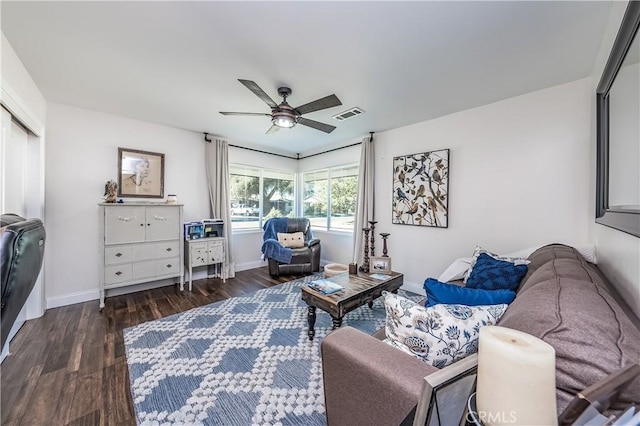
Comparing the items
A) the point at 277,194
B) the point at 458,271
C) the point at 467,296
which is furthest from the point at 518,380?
the point at 277,194

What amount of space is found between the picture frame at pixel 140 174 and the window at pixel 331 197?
9.21 feet

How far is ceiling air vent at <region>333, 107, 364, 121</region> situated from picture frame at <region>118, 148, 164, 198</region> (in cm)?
270

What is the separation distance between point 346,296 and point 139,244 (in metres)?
2.83

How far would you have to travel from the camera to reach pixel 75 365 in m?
1.89

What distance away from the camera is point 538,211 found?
255 cm

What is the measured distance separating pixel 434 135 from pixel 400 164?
584 millimetres

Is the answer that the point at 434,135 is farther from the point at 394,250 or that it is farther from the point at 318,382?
the point at 318,382

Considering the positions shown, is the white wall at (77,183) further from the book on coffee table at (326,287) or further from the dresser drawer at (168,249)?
the book on coffee table at (326,287)

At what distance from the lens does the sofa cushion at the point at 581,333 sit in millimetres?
600

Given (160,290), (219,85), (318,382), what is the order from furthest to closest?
(160,290), (219,85), (318,382)

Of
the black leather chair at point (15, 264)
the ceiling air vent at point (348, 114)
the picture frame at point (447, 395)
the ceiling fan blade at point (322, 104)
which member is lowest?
the picture frame at point (447, 395)

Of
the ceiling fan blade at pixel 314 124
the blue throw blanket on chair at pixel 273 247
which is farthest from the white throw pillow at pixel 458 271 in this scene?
the blue throw blanket on chair at pixel 273 247

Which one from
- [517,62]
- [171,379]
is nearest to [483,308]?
[171,379]

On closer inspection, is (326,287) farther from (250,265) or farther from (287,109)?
(250,265)
